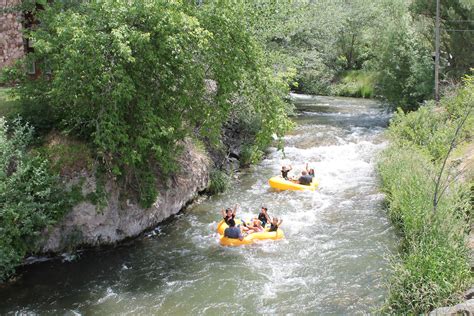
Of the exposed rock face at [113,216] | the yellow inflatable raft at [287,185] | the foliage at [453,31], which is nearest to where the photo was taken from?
the exposed rock face at [113,216]

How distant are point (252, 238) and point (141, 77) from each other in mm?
4227

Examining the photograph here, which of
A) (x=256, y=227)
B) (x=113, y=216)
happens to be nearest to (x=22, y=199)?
(x=113, y=216)

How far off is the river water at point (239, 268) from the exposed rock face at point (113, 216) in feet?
0.89

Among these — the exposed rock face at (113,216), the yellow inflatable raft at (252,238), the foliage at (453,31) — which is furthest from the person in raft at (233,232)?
the foliage at (453,31)

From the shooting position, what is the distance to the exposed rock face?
31.3 ft

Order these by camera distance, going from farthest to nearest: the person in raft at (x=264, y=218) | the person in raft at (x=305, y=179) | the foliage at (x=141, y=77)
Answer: the person in raft at (x=305, y=179), the person in raft at (x=264, y=218), the foliage at (x=141, y=77)

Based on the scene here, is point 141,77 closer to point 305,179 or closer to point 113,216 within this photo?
point 113,216

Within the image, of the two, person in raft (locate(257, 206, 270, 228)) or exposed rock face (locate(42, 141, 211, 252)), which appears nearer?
exposed rock face (locate(42, 141, 211, 252))

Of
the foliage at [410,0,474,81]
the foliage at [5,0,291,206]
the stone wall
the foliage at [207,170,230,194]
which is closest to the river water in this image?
the foliage at [207,170,230,194]

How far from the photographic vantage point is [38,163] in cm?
936

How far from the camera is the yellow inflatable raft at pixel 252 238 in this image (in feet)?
34.3

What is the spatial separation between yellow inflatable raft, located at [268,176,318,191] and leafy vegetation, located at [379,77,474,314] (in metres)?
2.05

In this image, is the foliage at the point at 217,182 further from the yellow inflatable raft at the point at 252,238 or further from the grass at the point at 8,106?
the grass at the point at 8,106

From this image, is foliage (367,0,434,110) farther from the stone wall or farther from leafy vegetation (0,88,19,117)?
leafy vegetation (0,88,19,117)
